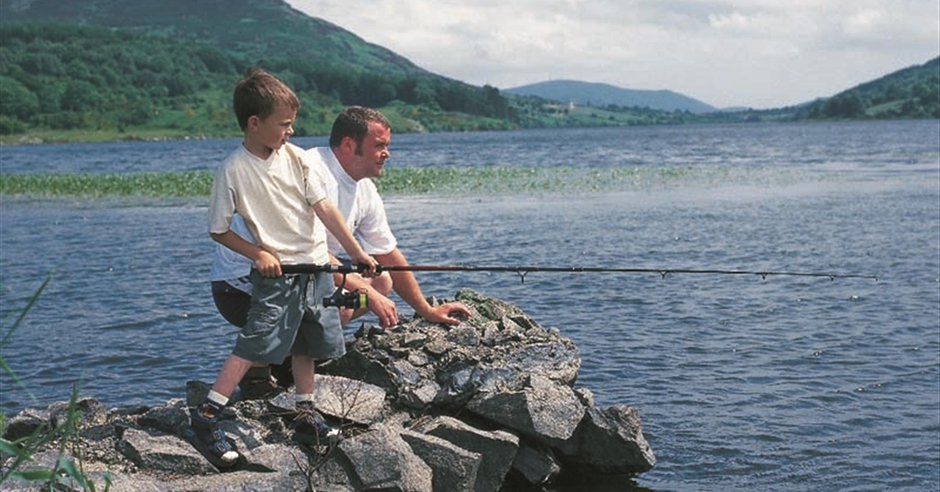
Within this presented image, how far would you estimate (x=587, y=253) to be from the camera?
2320 cm

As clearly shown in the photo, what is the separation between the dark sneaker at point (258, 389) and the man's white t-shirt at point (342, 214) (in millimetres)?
819

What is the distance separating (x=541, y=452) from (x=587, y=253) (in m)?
15.0

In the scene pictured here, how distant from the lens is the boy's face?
672cm

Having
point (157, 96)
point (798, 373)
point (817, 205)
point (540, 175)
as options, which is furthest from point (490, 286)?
point (157, 96)

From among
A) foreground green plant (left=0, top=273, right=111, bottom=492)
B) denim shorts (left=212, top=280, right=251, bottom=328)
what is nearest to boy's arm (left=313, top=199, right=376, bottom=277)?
denim shorts (left=212, top=280, right=251, bottom=328)

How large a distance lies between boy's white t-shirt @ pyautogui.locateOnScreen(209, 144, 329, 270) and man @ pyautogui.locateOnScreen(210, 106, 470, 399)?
0.61 meters

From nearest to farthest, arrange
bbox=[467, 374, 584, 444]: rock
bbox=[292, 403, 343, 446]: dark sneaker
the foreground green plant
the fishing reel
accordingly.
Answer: the foreground green plant < the fishing reel < bbox=[292, 403, 343, 446]: dark sneaker < bbox=[467, 374, 584, 444]: rock

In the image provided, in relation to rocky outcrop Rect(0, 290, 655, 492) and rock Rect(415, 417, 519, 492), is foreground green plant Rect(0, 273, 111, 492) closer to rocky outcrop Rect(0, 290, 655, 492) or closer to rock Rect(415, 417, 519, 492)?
rocky outcrop Rect(0, 290, 655, 492)

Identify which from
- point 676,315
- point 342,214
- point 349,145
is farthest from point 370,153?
point 676,315

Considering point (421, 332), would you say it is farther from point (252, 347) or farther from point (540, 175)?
point (540, 175)

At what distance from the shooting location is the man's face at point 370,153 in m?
8.08

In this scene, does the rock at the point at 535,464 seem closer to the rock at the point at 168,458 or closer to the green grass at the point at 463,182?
the rock at the point at 168,458

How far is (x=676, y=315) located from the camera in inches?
625

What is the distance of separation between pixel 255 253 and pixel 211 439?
123cm
